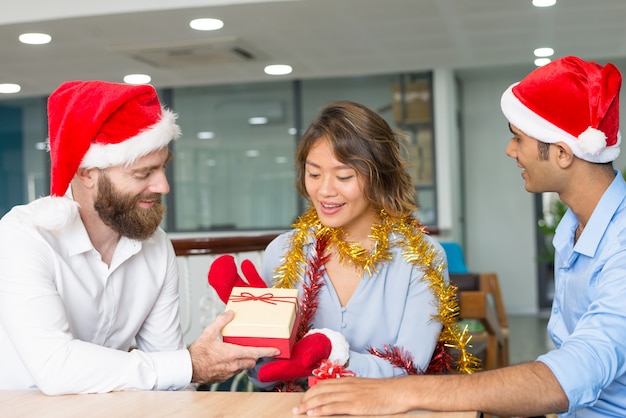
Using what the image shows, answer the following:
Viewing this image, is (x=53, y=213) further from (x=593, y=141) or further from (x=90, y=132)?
(x=593, y=141)

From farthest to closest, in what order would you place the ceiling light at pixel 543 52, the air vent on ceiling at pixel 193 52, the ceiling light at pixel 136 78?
the ceiling light at pixel 136 78, the ceiling light at pixel 543 52, the air vent on ceiling at pixel 193 52

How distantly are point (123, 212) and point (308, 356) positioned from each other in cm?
61

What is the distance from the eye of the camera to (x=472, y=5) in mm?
4719

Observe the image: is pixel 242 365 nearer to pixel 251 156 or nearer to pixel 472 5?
pixel 472 5

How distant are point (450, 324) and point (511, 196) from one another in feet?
23.1

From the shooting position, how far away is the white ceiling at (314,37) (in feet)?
15.8

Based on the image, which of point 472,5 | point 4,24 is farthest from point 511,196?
point 4,24

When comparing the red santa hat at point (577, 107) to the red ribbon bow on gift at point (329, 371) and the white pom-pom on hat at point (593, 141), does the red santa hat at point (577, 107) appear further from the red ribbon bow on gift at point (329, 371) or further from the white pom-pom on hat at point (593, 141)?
the red ribbon bow on gift at point (329, 371)

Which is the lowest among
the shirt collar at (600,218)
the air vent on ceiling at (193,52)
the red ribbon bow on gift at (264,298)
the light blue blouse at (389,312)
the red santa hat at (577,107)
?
the light blue blouse at (389,312)

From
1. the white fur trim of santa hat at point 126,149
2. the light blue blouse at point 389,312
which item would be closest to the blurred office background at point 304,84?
the white fur trim of santa hat at point 126,149

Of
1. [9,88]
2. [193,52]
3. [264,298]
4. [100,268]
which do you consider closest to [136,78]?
[193,52]

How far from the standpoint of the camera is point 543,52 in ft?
20.4

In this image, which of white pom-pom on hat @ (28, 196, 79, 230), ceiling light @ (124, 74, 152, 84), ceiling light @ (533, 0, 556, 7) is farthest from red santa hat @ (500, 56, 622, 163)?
→ ceiling light @ (124, 74, 152, 84)

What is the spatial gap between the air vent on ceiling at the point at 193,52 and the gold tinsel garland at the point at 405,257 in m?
3.70
